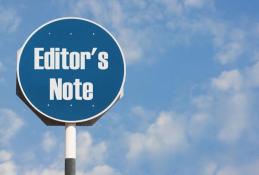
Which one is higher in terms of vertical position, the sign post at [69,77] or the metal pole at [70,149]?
the sign post at [69,77]

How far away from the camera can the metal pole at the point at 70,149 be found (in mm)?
8758

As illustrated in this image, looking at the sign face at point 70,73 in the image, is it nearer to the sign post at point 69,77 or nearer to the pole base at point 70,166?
the sign post at point 69,77

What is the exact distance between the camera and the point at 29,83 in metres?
9.02

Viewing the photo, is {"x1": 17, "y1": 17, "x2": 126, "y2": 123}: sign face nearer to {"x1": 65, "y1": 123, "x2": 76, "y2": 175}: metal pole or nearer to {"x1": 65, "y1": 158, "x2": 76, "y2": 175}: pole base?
{"x1": 65, "y1": 123, "x2": 76, "y2": 175}: metal pole

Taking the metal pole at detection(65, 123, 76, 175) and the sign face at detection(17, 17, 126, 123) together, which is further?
the sign face at detection(17, 17, 126, 123)

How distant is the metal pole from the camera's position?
8.76 meters

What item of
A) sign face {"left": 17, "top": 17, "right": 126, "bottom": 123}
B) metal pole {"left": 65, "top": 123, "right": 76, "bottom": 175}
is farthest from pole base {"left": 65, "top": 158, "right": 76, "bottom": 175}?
sign face {"left": 17, "top": 17, "right": 126, "bottom": 123}

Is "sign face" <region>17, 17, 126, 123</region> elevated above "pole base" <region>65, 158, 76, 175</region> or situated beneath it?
elevated above

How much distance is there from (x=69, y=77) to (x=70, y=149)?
0.70 metres

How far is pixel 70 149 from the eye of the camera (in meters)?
8.92

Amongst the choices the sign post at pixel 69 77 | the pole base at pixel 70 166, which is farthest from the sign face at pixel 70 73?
the pole base at pixel 70 166

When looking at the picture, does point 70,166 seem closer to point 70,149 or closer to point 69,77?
point 70,149

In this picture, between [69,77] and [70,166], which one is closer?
[70,166]

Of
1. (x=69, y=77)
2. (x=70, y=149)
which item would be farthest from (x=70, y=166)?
(x=69, y=77)
